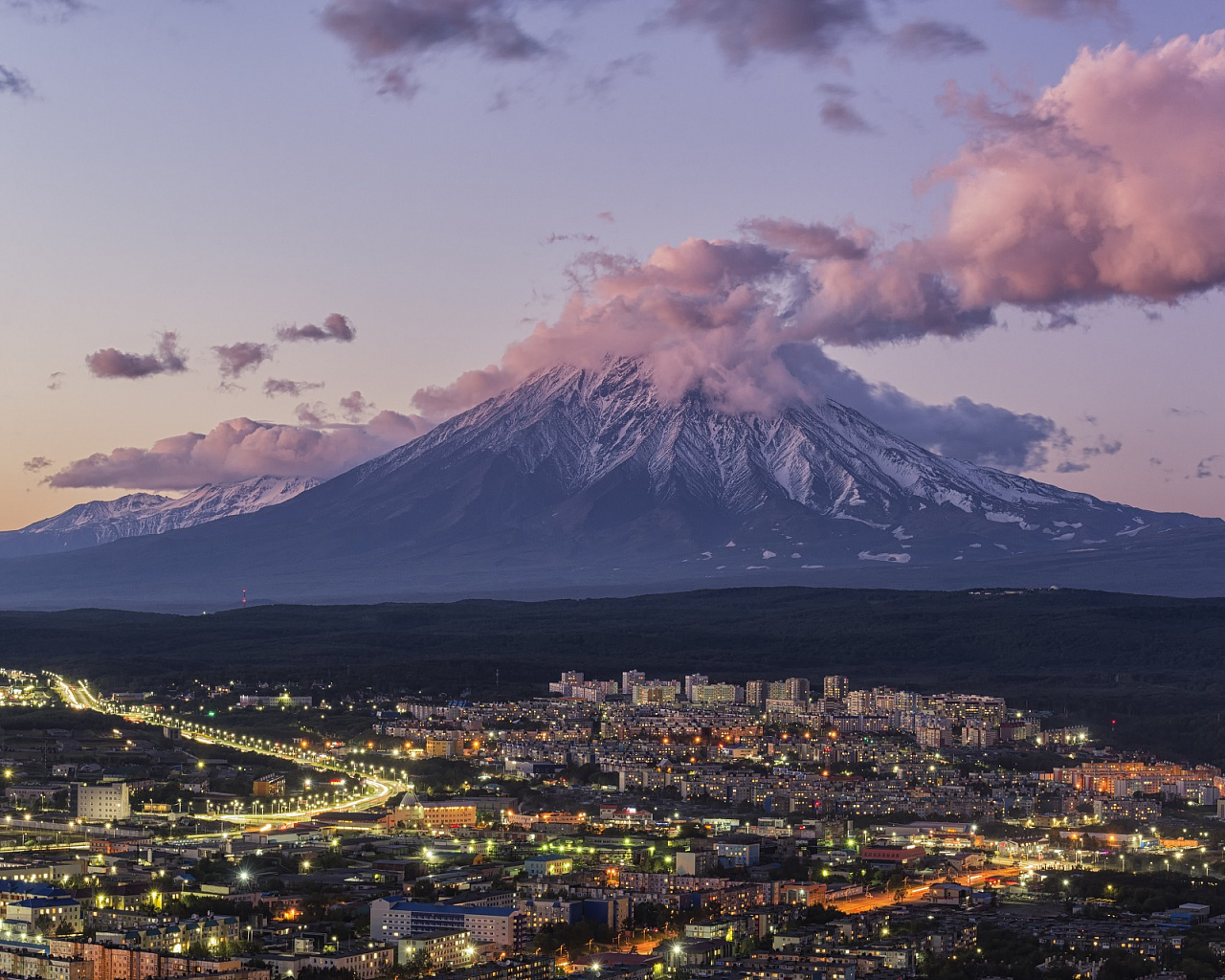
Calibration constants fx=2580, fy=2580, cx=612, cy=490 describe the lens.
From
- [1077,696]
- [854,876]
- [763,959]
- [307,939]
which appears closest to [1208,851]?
[854,876]

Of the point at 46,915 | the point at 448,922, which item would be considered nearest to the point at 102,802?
the point at 46,915

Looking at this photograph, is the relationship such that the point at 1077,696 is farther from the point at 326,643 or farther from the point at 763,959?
the point at 763,959

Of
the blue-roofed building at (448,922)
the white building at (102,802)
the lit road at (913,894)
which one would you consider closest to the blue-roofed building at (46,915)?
the blue-roofed building at (448,922)

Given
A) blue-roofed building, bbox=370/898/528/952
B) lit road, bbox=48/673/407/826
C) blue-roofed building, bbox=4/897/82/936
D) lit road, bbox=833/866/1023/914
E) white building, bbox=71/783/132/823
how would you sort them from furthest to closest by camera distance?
lit road, bbox=48/673/407/826 < white building, bbox=71/783/132/823 < lit road, bbox=833/866/1023/914 < blue-roofed building, bbox=4/897/82/936 < blue-roofed building, bbox=370/898/528/952

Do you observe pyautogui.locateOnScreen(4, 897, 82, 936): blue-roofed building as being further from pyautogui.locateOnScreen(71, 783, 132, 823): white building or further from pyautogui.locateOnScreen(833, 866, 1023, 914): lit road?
pyautogui.locateOnScreen(71, 783, 132, 823): white building

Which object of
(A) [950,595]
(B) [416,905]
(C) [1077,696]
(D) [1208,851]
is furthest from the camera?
(A) [950,595]

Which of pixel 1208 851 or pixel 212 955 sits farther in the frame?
pixel 1208 851

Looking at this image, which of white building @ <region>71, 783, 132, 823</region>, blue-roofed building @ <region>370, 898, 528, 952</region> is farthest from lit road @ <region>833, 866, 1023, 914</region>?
white building @ <region>71, 783, 132, 823</region>

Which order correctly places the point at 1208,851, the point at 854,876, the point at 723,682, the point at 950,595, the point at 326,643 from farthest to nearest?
the point at 950,595, the point at 326,643, the point at 723,682, the point at 1208,851, the point at 854,876

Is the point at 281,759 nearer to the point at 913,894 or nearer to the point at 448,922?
the point at 913,894
